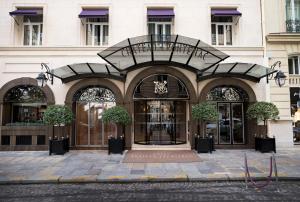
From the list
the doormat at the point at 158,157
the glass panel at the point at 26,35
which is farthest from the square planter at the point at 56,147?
the glass panel at the point at 26,35

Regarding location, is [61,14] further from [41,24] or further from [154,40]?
[154,40]

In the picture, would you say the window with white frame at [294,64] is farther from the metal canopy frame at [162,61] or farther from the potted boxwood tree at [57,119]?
the potted boxwood tree at [57,119]

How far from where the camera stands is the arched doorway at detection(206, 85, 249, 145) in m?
14.2

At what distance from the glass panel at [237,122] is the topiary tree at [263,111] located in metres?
1.25

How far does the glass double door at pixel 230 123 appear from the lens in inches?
560

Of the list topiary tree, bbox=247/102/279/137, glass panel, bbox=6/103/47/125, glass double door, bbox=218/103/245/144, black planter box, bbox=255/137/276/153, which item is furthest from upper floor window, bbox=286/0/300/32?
glass panel, bbox=6/103/47/125

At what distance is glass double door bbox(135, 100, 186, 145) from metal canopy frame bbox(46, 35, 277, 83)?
2320 mm

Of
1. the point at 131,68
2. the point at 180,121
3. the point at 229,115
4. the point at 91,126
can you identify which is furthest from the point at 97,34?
the point at 229,115

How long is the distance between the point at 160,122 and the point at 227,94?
4.12 metres

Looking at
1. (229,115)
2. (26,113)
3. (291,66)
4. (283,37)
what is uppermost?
(283,37)

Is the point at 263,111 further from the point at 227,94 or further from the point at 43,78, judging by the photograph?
the point at 43,78

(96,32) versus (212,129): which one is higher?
(96,32)

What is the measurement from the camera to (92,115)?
46.6 ft

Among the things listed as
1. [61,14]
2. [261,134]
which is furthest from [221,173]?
[61,14]
